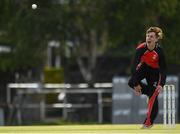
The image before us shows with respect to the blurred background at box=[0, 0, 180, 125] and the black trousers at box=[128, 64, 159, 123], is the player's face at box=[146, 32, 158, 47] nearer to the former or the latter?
the black trousers at box=[128, 64, 159, 123]

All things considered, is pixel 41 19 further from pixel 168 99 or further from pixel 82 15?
pixel 168 99

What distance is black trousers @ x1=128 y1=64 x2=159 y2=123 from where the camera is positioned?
52.2 ft

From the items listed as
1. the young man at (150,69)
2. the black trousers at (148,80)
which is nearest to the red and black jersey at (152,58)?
the young man at (150,69)

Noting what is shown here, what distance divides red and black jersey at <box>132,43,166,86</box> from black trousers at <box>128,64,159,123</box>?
177 mm

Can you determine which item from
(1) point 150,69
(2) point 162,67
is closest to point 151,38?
(2) point 162,67

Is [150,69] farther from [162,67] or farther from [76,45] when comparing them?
[76,45]

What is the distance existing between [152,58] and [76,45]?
2052 cm

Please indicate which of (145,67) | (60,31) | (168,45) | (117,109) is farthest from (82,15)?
(145,67)

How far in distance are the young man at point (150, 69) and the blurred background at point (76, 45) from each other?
11.4 meters

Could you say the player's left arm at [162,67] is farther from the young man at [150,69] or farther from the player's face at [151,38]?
the player's face at [151,38]

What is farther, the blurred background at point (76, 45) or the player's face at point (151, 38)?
the blurred background at point (76, 45)

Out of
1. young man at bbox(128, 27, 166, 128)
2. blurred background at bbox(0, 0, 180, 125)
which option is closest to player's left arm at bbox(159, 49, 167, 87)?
young man at bbox(128, 27, 166, 128)

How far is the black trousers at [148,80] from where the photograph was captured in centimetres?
1590

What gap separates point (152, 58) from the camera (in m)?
15.7
